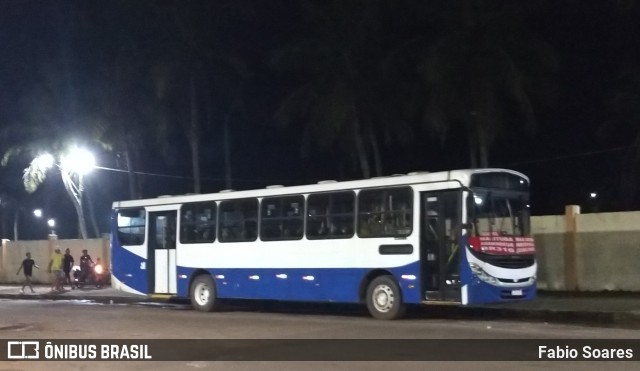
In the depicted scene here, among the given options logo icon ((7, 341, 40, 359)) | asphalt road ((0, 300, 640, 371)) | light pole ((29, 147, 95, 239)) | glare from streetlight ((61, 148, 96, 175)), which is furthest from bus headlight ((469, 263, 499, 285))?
light pole ((29, 147, 95, 239))

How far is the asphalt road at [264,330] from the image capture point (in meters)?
11.7

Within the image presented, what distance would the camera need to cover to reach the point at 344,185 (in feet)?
62.9

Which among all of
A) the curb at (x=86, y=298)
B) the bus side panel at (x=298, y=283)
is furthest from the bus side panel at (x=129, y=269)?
the curb at (x=86, y=298)

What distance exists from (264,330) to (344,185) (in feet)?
13.7

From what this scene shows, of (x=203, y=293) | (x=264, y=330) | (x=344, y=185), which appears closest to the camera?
(x=264, y=330)

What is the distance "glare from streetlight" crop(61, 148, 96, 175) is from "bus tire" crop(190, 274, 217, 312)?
17.3 m

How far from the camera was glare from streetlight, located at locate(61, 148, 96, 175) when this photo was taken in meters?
38.4

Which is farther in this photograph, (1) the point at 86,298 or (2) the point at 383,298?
(1) the point at 86,298

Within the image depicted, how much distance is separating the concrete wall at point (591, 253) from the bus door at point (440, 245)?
6.23m

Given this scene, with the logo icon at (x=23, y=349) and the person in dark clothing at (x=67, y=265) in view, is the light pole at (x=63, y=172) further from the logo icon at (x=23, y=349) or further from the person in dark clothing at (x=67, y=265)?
the logo icon at (x=23, y=349)

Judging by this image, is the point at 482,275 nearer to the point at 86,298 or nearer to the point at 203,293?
the point at 203,293

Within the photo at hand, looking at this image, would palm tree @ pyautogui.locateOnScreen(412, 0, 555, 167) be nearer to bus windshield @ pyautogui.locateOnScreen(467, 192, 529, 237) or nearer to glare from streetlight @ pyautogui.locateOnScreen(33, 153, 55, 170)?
bus windshield @ pyautogui.locateOnScreen(467, 192, 529, 237)

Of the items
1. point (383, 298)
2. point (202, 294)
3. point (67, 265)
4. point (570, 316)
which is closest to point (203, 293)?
point (202, 294)

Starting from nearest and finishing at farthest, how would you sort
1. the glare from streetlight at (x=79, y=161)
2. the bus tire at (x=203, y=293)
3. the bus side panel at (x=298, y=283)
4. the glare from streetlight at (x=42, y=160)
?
the bus side panel at (x=298, y=283)
the bus tire at (x=203, y=293)
the glare from streetlight at (x=79, y=161)
the glare from streetlight at (x=42, y=160)
